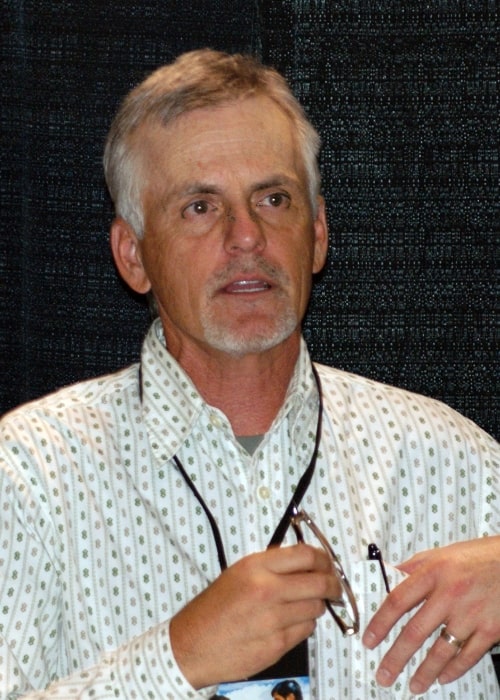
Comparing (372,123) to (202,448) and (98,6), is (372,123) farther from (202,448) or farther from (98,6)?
(202,448)

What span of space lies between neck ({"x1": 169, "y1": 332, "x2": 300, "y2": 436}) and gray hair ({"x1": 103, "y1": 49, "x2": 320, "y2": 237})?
280 millimetres

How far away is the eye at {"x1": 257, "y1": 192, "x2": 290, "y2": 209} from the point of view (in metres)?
2.26

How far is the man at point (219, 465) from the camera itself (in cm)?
199

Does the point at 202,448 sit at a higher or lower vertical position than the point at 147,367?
lower

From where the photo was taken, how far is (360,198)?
107 inches

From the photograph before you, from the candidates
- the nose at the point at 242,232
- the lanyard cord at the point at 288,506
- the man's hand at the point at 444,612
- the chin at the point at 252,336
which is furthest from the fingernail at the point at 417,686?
the nose at the point at 242,232

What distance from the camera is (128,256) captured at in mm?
2426

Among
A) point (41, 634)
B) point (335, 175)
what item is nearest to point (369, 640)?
point (41, 634)

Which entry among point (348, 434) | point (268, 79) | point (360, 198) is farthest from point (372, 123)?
point (348, 434)

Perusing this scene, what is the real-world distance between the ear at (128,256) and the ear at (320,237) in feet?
1.06

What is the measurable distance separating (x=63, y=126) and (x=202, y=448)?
0.83 meters

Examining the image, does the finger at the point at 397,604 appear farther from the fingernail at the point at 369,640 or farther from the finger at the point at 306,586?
the finger at the point at 306,586

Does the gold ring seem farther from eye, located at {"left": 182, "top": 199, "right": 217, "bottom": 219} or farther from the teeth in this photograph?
eye, located at {"left": 182, "top": 199, "right": 217, "bottom": 219}

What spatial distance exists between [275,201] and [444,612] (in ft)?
2.53
